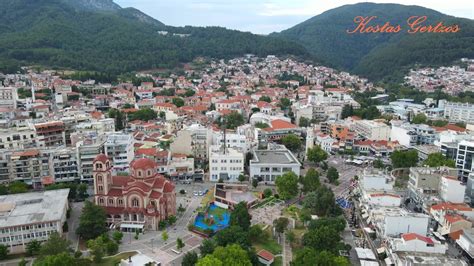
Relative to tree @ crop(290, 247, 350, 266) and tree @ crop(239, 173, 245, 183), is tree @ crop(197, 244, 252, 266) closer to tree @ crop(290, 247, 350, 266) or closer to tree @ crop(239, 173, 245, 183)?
tree @ crop(290, 247, 350, 266)

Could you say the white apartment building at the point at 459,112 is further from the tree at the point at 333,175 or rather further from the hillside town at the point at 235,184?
the tree at the point at 333,175

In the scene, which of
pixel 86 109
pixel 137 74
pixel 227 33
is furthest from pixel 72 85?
pixel 227 33

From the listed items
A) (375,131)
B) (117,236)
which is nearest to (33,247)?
(117,236)

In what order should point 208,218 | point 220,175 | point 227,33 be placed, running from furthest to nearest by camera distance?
point 227,33
point 220,175
point 208,218

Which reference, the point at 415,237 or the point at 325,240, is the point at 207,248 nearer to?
the point at 325,240

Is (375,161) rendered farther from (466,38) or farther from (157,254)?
(466,38)

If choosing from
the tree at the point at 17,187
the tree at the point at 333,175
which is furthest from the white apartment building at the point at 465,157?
the tree at the point at 17,187
